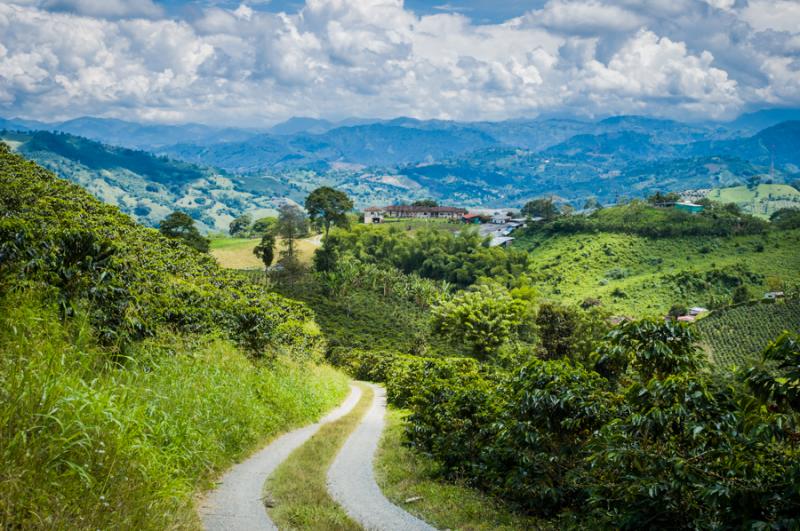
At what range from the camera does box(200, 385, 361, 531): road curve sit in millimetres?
7672

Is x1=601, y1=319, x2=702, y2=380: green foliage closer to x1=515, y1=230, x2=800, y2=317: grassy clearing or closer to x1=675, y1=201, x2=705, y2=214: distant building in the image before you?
x1=515, y1=230, x2=800, y2=317: grassy clearing

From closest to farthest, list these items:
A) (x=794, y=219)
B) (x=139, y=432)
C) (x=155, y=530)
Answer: (x=155, y=530)
(x=139, y=432)
(x=794, y=219)

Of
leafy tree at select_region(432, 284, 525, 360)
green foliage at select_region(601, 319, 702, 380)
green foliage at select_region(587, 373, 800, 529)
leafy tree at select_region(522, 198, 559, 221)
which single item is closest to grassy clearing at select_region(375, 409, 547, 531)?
green foliage at select_region(587, 373, 800, 529)

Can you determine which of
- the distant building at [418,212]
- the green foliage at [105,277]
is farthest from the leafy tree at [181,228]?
the distant building at [418,212]

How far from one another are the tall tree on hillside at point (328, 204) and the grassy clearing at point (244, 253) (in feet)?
23.7

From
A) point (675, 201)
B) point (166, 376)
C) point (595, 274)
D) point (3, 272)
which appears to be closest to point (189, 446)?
point (166, 376)

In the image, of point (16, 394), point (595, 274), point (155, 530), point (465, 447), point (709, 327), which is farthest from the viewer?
point (595, 274)

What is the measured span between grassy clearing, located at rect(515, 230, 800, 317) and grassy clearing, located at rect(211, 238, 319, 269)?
40.6 meters

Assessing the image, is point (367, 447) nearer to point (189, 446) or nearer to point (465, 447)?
point (465, 447)

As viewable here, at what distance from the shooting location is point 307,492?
30.6 ft

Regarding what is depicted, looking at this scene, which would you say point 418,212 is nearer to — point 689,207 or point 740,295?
point 689,207

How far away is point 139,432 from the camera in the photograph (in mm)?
6480

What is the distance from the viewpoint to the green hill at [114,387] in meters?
5.34

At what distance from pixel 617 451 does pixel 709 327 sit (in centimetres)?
7746
